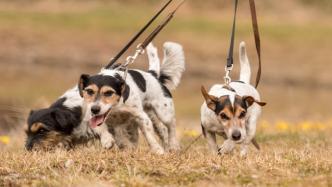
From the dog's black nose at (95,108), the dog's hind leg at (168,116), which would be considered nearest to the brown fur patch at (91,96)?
the dog's black nose at (95,108)

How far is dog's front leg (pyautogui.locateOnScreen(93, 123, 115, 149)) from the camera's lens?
876 centimetres

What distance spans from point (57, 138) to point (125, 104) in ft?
3.29

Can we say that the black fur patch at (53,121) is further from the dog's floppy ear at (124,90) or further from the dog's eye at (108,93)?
the dog's eye at (108,93)

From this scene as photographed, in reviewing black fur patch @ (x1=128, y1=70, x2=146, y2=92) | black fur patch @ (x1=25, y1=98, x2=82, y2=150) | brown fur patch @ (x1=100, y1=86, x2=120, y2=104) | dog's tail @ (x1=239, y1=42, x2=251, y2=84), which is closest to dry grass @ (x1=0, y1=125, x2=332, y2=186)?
brown fur patch @ (x1=100, y1=86, x2=120, y2=104)

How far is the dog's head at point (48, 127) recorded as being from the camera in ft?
29.9

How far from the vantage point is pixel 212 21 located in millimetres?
35188

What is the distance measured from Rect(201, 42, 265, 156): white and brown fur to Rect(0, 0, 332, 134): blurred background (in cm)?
962

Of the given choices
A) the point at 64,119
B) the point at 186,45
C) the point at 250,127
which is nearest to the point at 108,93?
the point at 64,119

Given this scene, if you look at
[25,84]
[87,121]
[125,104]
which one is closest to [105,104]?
[125,104]

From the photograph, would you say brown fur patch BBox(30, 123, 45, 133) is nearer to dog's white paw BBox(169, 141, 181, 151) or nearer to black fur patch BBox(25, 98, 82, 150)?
black fur patch BBox(25, 98, 82, 150)

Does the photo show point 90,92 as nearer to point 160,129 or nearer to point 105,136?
point 105,136

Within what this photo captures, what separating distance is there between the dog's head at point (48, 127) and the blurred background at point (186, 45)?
31.1ft

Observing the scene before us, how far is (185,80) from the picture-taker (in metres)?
26.1

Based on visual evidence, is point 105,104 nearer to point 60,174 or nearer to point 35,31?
point 60,174
